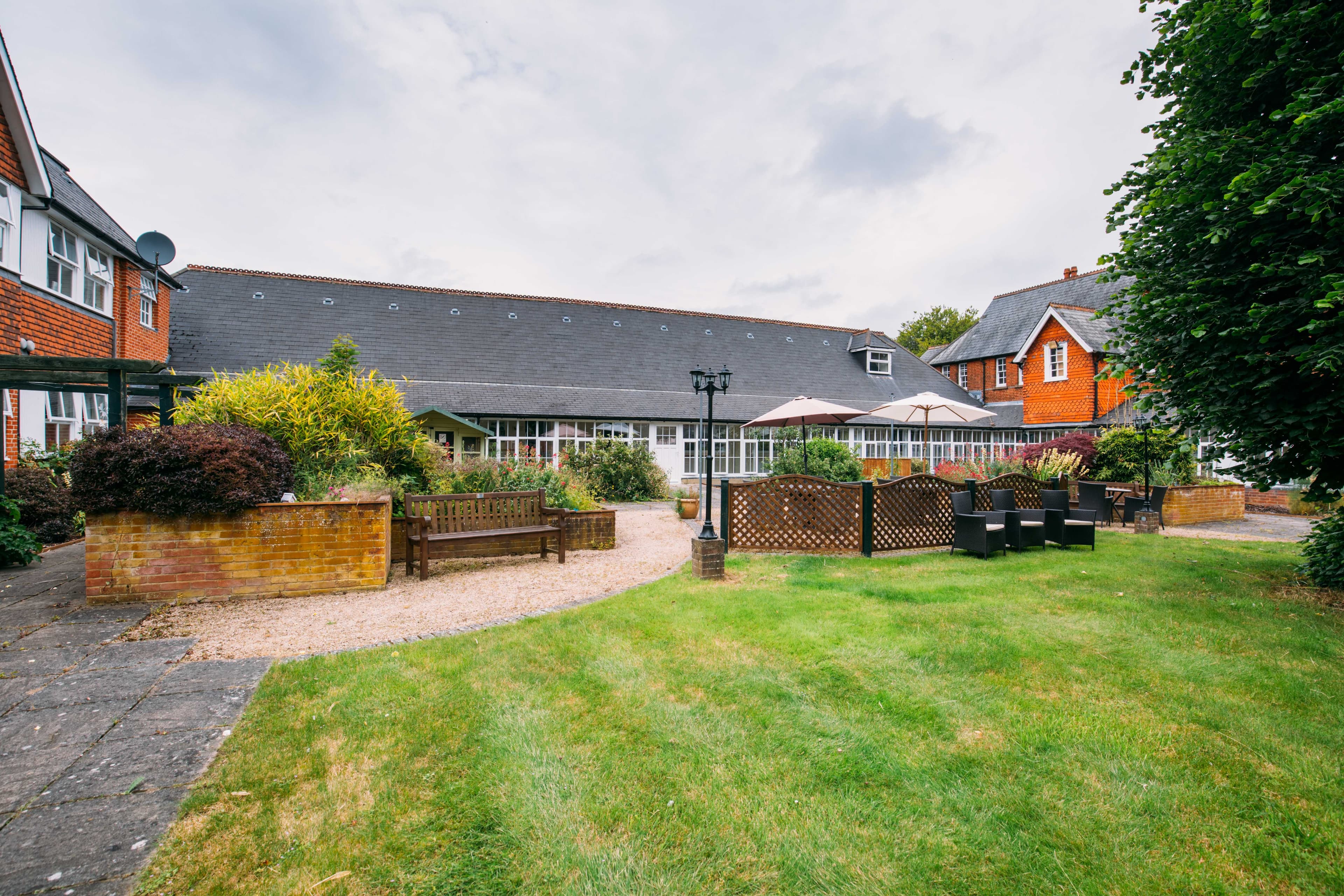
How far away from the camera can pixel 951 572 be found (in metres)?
7.41

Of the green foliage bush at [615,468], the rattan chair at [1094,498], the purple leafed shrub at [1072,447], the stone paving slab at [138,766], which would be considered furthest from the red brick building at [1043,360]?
the stone paving slab at [138,766]

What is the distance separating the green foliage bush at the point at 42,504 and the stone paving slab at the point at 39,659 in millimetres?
6184

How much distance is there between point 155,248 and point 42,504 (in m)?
7.82

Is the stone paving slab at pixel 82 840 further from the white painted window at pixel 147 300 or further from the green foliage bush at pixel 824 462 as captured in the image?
the white painted window at pixel 147 300

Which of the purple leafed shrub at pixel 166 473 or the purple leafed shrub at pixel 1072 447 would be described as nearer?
the purple leafed shrub at pixel 166 473

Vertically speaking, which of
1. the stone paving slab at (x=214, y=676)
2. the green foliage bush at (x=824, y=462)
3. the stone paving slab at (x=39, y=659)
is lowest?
the stone paving slab at (x=214, y=676)

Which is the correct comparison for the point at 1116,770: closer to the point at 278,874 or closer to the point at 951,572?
the point at 278,874

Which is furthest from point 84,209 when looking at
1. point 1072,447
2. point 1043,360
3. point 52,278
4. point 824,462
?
point 1043,360

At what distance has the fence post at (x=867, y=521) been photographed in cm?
862

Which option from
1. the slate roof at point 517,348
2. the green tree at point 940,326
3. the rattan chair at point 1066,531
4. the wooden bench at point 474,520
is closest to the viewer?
the wooden bench at point 474,520

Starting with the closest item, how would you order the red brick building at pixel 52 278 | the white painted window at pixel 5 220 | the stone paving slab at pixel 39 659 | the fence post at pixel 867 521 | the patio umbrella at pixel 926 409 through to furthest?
the stone paving slab at pixel 39 659 < the fence post at pixel 867 521 < the white painted window at pixel 5 220 < the red brick building at pixel 52 278 < the patio umbrella at pixel 926 409

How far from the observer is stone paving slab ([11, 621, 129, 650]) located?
4551 mm

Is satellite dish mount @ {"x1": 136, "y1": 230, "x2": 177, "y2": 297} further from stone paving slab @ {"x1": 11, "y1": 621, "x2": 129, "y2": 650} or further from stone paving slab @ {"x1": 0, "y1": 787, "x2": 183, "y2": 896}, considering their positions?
stone paving slab @ {"x1": 0, "y1": 787, "x2": 183, "y2": 896}

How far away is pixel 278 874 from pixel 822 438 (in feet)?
52.4
